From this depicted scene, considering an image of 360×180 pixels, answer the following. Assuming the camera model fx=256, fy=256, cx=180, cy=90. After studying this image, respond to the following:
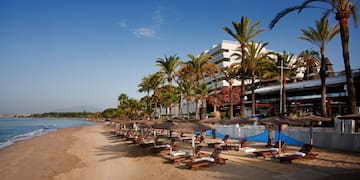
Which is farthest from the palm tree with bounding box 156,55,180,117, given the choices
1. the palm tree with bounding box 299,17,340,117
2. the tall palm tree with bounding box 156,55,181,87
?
the palm tree with bounding box 299,17,340,117

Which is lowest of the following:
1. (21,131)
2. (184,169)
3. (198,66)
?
(21,131)

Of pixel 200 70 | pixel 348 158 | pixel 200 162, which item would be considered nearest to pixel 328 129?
pixel 348 158

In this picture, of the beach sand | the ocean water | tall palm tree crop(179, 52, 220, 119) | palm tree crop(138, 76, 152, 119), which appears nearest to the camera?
the beach sand

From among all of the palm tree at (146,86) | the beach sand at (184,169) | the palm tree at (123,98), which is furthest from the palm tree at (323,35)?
the palm tree at (123,98)

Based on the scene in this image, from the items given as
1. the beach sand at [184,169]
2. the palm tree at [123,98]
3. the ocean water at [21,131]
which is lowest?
the ocean water at [21,131]

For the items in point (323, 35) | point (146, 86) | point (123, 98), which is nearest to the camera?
point (323, 35)

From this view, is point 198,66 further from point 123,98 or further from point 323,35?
point 123,98

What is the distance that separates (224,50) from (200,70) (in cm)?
3842

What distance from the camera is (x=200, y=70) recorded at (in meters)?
35.1

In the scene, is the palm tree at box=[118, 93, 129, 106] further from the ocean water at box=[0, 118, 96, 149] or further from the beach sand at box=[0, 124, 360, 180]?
the beach sand at box=[0, 124, 360, 180]

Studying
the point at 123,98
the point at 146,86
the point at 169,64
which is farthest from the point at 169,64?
the point at 123,98

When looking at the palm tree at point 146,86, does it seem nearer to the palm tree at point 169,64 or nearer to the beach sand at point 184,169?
the palm tree at point 169,64

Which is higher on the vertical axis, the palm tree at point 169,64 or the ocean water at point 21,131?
the palm tree at point 169,64

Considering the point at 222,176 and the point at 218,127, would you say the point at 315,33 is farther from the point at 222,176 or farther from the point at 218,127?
the point at 222,176
